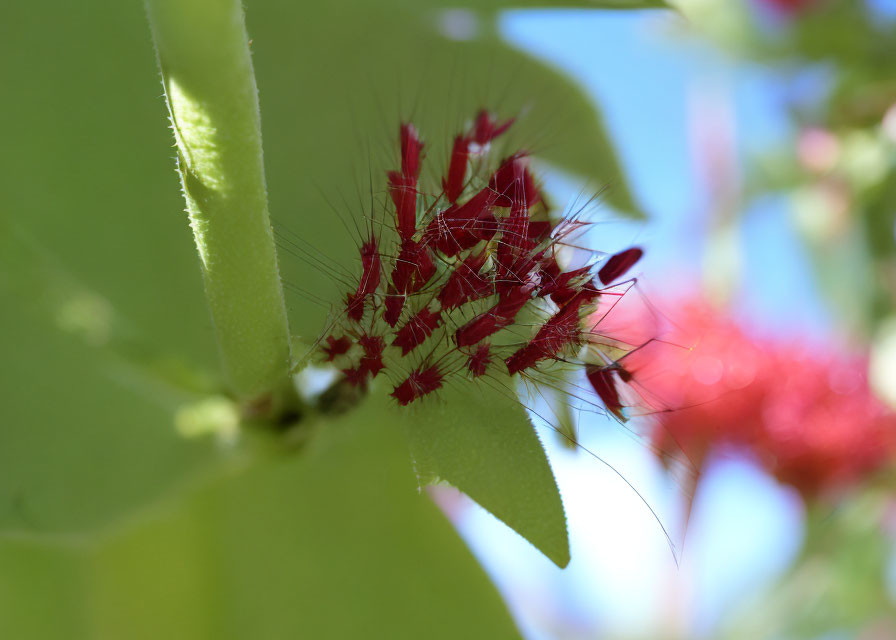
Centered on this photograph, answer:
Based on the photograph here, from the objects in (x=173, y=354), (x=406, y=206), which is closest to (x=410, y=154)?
(x=406, y=206)

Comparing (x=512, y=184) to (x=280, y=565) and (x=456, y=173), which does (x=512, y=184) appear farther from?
(x=280, y=565)

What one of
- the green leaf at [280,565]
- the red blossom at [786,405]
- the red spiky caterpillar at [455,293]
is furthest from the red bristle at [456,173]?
the red blossom at [786,405]

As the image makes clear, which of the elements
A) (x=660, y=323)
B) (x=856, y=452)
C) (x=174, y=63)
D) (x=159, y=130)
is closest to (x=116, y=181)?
(x=159, y=130)

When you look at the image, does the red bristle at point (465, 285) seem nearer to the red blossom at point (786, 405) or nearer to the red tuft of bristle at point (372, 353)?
the red tuft of bristle at point (372, 353)

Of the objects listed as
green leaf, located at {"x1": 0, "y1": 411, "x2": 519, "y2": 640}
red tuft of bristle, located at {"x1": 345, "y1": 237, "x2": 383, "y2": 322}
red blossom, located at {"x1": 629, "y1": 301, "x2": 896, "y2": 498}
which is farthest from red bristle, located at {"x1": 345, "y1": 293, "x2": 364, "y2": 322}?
red blossom, located at {"x1": 629, "y1": 301, "x2": 896, "y2": 498}

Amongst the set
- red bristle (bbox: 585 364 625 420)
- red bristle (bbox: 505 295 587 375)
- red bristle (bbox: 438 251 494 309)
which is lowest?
red bristle (bbox: 585 364 625 420)

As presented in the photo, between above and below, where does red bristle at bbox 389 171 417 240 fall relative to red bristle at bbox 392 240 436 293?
above

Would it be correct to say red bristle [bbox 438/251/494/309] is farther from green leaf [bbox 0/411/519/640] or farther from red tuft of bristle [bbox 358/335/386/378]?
green leaf [bbox 0/411/519/640]

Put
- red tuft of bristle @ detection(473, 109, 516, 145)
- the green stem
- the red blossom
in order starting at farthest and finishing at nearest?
the red blossom → red tuft of bristle @ detection(473, 109, 516, 145) → the green stem
